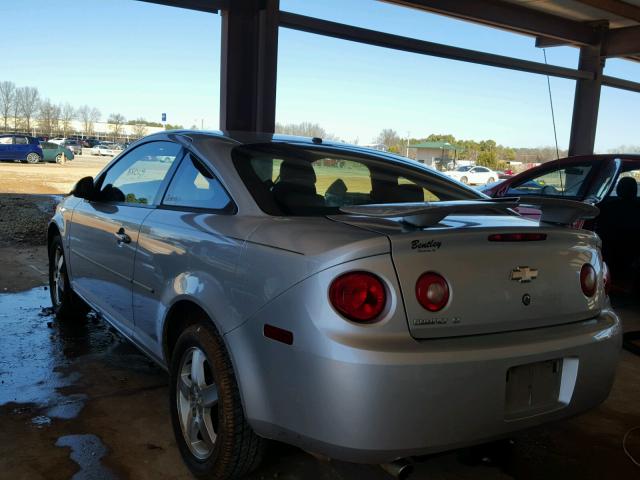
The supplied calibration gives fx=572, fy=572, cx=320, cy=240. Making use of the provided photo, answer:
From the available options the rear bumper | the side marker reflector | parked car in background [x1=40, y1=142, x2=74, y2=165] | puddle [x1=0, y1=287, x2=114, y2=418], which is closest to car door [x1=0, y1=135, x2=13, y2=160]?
parked car in background [x1=40, y1=142, x2=74, y2=165]

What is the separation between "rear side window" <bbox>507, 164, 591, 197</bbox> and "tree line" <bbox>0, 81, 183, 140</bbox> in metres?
48.7

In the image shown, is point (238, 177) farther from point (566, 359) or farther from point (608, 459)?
point (608, 459)

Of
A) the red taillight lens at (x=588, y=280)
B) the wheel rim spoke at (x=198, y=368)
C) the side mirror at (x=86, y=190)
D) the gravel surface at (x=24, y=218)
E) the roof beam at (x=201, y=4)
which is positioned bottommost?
the gravel surface at (x=24, y=218)

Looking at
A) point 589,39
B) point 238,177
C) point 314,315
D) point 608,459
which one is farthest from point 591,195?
point 589,39

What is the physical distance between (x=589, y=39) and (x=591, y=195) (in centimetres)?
883

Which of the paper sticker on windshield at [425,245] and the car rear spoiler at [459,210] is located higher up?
the car rear spoiler at [459,210]

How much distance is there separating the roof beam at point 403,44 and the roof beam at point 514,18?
62cm

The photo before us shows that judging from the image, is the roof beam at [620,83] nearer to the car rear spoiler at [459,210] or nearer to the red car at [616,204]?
the red car at [616,204]

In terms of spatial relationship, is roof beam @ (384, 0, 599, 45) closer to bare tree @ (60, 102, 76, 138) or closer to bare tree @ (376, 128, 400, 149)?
bare tree @ (376, 128, 400, 149)

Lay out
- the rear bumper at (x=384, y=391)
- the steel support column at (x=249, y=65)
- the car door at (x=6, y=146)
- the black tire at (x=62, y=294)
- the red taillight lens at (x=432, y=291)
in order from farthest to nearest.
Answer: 1. the car door at (x=6, y=146)
2. the steel support column at (x=249, y=65)
3. the black tire at (x=62, y=294)
4. the red taillight lens at (x=432, y=291)
5. the rear bumper at (x=384, y=391)

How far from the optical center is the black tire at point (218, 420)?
2.26m

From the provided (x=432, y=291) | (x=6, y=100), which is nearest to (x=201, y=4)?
(x=432, y=291)

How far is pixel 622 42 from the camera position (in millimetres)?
12906

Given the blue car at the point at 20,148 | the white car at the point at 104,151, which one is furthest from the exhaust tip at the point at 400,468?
the white car at the point at 104,151
